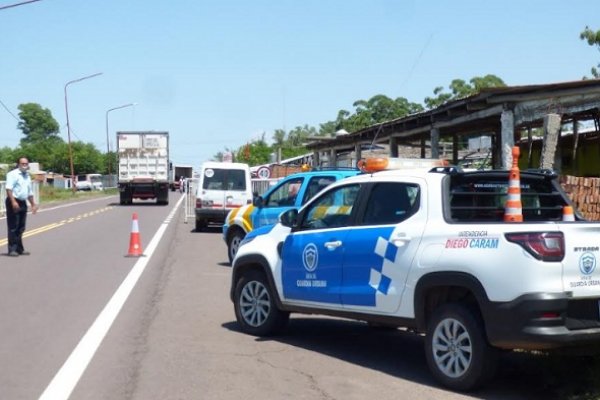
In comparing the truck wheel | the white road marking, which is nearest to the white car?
the white road marking

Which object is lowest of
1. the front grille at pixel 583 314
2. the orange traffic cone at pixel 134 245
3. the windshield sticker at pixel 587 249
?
the orange traffic cone at pixel 134 245

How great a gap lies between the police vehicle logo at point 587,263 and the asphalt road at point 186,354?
3.38ft

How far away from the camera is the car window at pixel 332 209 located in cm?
815

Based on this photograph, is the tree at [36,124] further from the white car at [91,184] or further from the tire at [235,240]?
the tire at [235,240]

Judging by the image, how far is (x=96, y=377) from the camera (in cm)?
722

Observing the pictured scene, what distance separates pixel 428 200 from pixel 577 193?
736cm

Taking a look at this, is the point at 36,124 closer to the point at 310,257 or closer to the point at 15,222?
the point at 15,222

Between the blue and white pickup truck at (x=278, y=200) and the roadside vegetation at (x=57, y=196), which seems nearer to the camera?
the blue and white pickup truck at (x=278, y=200)

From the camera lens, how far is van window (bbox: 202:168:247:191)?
85.7 feet

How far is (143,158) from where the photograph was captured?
4575 centimetres

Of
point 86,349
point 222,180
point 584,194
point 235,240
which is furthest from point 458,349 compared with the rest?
point 222,180

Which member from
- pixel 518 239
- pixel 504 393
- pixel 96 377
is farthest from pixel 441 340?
pixel 96 377

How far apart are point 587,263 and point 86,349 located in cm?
487

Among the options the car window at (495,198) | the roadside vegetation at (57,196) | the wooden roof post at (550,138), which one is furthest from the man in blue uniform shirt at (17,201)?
the roadside vegetation at (57,196)
